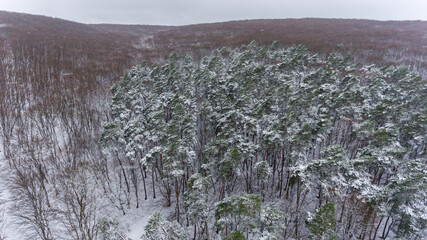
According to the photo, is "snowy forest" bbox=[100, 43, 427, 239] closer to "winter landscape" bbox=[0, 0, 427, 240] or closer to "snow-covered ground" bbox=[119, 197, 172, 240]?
"winter landscape" bbox=[0, 0, 427, 240]

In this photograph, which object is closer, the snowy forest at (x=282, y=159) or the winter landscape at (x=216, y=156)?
the snowy forest at (x=282, y=159)

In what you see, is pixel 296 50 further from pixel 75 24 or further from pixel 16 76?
pixel 75 24

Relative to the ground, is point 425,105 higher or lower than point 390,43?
lower

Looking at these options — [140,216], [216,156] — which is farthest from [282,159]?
Result: [140,216]

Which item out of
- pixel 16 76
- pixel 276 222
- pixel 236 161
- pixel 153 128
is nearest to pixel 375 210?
pixel 276 222

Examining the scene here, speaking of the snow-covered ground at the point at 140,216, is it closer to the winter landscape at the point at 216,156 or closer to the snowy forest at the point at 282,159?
the winter landscape at the point at 216,156

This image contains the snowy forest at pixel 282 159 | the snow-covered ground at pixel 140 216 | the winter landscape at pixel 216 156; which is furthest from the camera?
the snow-covered ground at pixel 140 216

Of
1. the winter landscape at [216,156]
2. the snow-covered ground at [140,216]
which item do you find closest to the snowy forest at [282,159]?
the winter landscape at [216,156]

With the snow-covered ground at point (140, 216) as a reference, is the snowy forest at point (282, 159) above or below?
above
